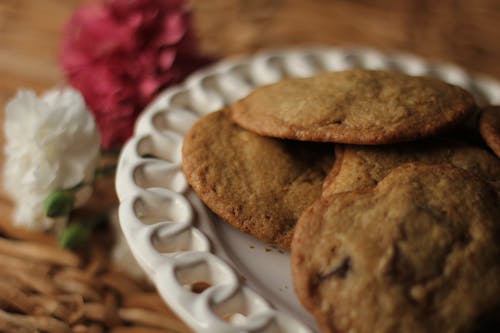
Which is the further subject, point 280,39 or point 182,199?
point 280,39

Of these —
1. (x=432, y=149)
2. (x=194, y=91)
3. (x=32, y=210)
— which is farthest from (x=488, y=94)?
(x=32, y=210)

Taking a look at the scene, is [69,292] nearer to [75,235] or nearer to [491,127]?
[75,235]

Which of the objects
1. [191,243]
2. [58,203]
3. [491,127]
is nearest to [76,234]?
[58,203]

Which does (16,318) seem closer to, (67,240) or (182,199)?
(67,240)

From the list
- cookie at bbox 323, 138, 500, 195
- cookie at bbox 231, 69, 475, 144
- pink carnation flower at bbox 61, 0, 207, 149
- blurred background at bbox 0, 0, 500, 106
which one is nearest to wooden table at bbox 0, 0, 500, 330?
blurred background at bbox 0, 0, 500, 106

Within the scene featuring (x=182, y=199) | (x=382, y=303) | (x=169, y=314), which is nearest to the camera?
(x=382, y=303)

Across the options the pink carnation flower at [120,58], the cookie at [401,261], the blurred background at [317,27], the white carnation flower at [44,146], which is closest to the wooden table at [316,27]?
the blurred background at [317,27]
